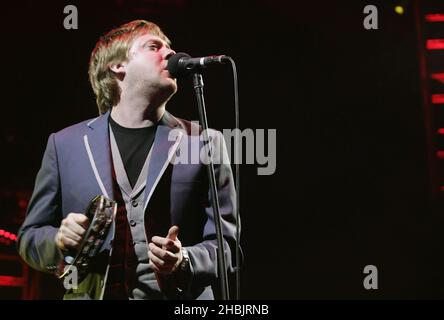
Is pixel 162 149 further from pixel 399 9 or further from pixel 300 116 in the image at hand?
pixel 399 9

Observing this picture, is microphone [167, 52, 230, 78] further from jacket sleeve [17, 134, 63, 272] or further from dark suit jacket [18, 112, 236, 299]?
jacket sleeve [17, 134, 63, 272]

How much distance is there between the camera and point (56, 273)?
253cm

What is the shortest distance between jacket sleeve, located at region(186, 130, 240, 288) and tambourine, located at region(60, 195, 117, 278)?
360mm

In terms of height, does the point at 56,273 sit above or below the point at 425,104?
below

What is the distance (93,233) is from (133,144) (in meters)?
0.46

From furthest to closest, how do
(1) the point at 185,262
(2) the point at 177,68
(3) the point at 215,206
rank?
(1) the point at 185,262, (2) the point at 177,68, (3) the point at 215,206

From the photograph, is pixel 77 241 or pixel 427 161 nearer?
pixel 77 241

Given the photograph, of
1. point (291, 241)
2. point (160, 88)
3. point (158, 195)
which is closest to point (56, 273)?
point (158, 195)

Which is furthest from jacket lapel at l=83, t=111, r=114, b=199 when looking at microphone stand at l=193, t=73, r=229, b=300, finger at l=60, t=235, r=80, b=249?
microphone stand at l=193, t=73, r=229, b=300

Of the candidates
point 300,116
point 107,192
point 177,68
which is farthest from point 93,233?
point 300,116

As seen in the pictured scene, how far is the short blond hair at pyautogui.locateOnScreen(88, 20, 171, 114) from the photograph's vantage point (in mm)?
2727

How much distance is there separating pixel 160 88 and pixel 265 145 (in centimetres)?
Result: 60

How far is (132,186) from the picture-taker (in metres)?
2.54
